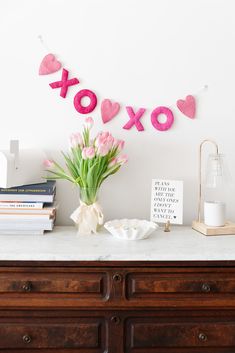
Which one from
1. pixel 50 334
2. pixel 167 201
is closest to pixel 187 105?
pixel 167 201

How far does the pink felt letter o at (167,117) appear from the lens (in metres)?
1.88

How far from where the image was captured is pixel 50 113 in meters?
1.87

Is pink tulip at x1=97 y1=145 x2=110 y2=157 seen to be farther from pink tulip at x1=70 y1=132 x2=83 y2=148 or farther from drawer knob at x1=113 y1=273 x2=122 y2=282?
drawer knob at x1=113 y1=273 x2=122 y2=282

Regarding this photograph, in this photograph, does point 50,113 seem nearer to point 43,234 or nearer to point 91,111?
point 91,111

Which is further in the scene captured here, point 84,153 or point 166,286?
point 84,153

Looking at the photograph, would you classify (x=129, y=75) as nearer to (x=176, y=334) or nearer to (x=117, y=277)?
(x=117, y=277)

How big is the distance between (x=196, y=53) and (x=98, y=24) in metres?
0.49

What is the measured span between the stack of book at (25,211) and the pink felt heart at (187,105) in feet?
2.48

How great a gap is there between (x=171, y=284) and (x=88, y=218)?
1.53ft

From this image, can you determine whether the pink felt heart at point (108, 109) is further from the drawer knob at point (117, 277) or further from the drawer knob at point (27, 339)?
the drawer knob at point (27, 339)

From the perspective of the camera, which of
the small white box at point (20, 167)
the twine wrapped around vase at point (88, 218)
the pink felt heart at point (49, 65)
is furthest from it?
the pink felt heart at point (49, 65)

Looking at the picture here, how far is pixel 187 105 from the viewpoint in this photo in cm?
189

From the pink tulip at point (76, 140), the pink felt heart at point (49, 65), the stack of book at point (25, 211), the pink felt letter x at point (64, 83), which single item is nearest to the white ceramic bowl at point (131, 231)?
the stack of book at point (25, 211)

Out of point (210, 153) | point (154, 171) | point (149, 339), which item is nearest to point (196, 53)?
point (210, 153)
